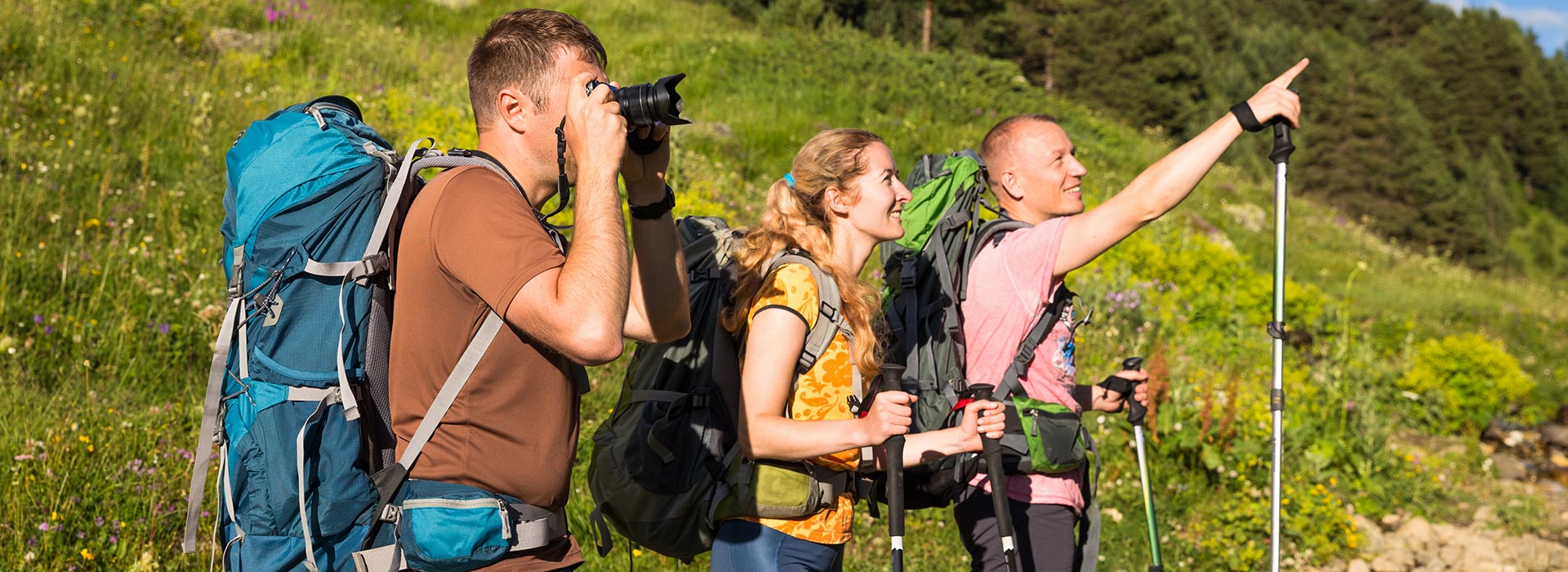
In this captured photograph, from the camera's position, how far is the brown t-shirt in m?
1.89

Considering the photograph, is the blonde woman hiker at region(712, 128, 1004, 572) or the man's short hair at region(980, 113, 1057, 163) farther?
the man's short hair at region(980, 113, 1057, 163)

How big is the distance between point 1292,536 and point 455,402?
591 centimetres

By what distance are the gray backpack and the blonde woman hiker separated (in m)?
0.05

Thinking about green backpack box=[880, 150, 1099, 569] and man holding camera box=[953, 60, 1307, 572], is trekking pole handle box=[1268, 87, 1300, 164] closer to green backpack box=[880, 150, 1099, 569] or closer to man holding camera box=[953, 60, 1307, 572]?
man holding camera box=[953, 60, 1307, 572]

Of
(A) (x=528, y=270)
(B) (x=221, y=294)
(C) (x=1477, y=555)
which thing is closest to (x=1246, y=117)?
(A) (x=528, y=270)

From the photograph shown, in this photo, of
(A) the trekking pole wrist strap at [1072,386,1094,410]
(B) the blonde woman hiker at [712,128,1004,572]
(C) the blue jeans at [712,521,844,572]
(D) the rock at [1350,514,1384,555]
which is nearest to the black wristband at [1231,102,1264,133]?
(B) the blonde woman hiker at [712,128,1004,572]

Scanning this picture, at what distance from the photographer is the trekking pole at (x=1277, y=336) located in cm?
321

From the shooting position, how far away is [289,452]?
6.38 ft

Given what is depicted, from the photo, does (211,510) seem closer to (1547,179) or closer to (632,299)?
(632,299)

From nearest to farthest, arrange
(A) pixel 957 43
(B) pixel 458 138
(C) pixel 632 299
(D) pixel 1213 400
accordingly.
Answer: (C) pixel 632 299, (D) pixel 1213 400, (B) pixel 458 138, (A) pixel 957 43

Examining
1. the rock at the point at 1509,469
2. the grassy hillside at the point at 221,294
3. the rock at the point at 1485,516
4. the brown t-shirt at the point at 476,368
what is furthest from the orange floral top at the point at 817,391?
the rock at the point at 1509,469

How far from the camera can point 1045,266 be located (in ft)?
10.0

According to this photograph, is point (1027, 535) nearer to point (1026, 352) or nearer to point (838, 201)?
point (1026, 352)

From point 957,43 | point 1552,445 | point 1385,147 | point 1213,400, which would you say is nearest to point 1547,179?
point 1385,147
